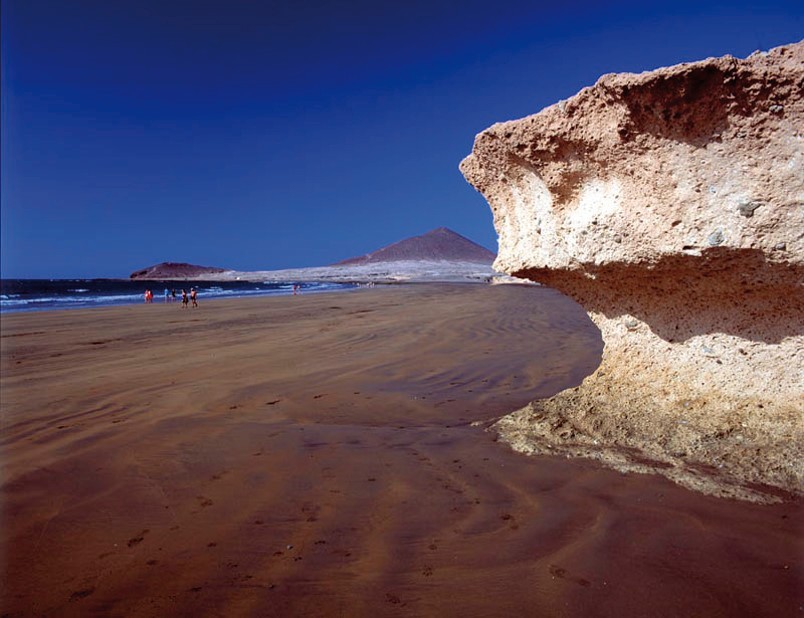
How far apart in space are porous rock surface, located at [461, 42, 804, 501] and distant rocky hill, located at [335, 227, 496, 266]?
11405 cm

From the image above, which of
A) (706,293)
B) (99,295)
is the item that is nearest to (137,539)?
(706,293)

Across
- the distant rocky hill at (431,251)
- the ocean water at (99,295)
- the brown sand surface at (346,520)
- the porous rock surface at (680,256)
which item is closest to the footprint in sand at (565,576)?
the brown sand surface at (346,520)

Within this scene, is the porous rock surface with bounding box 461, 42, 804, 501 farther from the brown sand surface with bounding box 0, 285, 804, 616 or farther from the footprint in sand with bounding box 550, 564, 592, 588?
the footprint in sand with bounding box 550, 564, 592, 588

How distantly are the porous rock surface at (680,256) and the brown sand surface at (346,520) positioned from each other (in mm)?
449

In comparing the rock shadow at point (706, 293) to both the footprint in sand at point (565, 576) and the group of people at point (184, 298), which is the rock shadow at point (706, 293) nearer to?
the footprint in sand at point (565, 576)

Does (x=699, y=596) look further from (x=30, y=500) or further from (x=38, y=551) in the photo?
(x=30, y=500)

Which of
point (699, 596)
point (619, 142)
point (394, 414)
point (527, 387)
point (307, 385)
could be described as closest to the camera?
point (699, 596)

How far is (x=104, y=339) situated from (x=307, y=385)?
7.13 metres

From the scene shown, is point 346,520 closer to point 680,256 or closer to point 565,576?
point 565,576

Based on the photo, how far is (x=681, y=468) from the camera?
279cm

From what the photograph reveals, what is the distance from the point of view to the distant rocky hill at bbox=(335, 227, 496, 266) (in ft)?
401

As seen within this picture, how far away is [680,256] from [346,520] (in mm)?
2299

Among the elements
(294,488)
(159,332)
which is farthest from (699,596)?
(159,332)

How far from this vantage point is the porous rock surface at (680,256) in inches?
97.8
